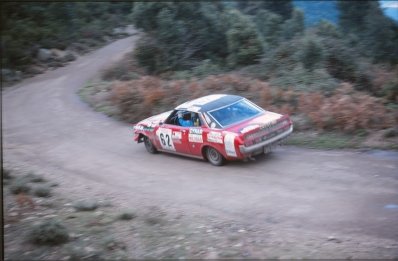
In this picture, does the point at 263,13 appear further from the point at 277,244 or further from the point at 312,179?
the point at 277,244

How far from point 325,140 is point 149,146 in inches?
186

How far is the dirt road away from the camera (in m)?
7.30

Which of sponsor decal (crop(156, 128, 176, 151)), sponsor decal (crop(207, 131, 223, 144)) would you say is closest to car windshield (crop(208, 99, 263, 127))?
sponsor decal (crop(207, 131, 223, 144))

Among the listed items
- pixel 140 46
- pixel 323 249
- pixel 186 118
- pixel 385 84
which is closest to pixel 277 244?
pixel 323 249

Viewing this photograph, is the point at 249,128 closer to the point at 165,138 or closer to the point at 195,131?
the point at 195,131

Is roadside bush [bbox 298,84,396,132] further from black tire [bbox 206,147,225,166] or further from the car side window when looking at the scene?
the car side window

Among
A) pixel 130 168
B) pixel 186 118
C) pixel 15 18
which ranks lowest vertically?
pixel 130 168

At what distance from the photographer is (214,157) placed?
456 inches

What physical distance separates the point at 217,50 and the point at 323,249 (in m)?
24.1

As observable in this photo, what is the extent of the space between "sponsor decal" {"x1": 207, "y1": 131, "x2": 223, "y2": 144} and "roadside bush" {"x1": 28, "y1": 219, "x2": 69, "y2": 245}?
466 centimetres

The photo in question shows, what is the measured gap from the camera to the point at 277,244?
712 cm

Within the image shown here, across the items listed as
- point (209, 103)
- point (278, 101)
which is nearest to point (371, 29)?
point (278, 101)

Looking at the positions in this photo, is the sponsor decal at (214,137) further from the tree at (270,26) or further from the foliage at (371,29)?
the tree at (270,26)

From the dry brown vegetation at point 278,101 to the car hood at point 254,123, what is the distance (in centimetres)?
265
